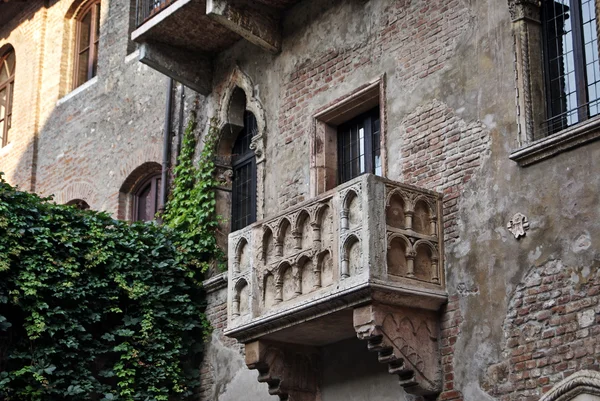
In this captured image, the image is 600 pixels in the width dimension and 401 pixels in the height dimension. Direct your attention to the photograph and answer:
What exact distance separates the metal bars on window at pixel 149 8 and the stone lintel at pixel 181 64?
40cm

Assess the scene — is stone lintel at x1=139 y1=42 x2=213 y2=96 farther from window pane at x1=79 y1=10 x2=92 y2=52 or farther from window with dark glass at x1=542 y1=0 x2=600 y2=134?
window with dark glass at x1=542 y1=0 x2=600 y2=134

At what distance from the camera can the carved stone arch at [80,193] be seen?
17.4m

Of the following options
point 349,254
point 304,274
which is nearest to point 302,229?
point 304,274

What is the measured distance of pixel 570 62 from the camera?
10711mm

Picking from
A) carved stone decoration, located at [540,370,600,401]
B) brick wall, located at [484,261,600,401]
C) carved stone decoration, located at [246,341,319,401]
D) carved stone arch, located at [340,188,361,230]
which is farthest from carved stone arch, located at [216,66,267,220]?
carved stone decoration, located at [540,370,600,401]

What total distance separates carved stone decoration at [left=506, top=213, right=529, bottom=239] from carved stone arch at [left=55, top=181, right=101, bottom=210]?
27.0ft

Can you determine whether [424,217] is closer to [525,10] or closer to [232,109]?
[525,10]

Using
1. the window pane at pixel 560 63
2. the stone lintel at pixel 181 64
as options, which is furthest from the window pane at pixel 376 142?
the stone lintel at pixel 181 64

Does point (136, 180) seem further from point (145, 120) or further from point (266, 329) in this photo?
point (266, 329)

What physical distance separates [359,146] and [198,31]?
3.07m

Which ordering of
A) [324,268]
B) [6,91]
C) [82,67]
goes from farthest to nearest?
[6,91] < [82,67] < [324,268]

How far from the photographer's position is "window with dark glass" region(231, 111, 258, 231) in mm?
14492

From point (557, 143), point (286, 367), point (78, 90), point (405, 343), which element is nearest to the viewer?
point (557, 143)

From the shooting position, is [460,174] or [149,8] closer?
[460,174]
